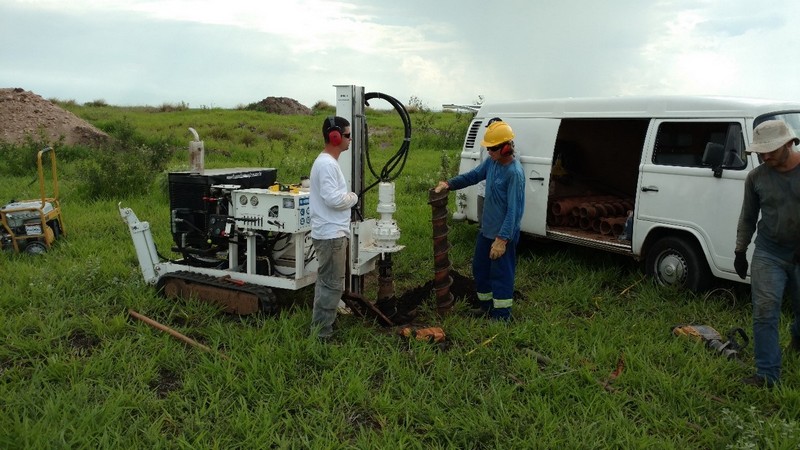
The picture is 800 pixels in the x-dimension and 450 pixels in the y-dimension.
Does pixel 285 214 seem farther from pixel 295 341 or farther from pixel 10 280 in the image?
pixel 10 280

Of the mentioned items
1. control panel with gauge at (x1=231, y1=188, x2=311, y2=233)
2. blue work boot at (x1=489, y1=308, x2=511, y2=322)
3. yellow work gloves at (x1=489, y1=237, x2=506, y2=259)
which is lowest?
blue work boot at (x1=489, y1=308, x2=511, y2=322)

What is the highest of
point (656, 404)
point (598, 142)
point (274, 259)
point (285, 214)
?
point (598, 142)

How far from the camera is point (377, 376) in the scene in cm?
483

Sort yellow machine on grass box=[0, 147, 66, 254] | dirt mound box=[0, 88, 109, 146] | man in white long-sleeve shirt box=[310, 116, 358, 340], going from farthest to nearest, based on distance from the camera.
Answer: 1. dirt mound box=[0, 88, 109, 146]
2. yellow machine on grass box=[0, 147, 66, 254]
3. man in white long-sleeve shirt box=[310, 116, 358, 340]

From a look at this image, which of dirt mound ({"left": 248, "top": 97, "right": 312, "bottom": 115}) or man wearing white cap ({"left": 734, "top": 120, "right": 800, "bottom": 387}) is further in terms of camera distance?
dirt mound ({"left": 248, "top": 97, "right": 312, "bottom": 115})

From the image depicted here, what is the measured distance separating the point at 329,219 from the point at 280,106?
3276 cm

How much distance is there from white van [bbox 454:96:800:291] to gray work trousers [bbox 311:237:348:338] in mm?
3496

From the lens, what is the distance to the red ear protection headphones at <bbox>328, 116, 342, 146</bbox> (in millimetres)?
5148

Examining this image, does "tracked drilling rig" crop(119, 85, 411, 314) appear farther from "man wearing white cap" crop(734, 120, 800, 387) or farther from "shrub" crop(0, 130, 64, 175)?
"shrub" crop(0, 130, 64, 175)

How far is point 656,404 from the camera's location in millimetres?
4391

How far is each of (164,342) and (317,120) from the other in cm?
2452

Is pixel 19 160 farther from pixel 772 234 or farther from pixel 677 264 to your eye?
pixel 772 234

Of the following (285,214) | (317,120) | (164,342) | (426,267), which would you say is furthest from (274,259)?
(317,120)

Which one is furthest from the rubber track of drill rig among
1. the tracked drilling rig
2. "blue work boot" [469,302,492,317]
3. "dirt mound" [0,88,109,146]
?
"dirt mound" [0,88,109,146]
